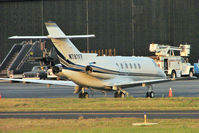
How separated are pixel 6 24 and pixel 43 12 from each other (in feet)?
19.9

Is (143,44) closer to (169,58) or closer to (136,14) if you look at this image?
(136,14)

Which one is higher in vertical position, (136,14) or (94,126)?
(136,14)

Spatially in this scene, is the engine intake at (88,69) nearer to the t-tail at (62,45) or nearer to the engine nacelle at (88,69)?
the engine nacelle at (88,69)

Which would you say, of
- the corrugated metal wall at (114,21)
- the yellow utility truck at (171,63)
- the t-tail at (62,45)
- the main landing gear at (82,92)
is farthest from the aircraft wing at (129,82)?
the corrugated metal wall at (114,21)

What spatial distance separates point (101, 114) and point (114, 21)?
54.0 m

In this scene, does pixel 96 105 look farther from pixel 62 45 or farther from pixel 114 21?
pixel 114 21

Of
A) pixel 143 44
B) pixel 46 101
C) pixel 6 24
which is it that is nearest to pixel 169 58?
pixel 143 44

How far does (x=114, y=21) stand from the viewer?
245 ft

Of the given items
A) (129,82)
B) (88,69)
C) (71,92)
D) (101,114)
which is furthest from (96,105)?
(71,92)

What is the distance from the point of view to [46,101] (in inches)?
1121

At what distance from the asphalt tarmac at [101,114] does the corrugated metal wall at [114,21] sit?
5087 centimetres

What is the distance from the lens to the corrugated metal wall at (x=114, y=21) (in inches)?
2822

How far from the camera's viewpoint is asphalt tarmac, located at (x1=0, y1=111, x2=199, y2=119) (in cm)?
2028

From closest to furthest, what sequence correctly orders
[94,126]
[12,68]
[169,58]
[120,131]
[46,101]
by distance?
[120,131] < [94,126] < [46,101] < [169,58] < [12,68]
